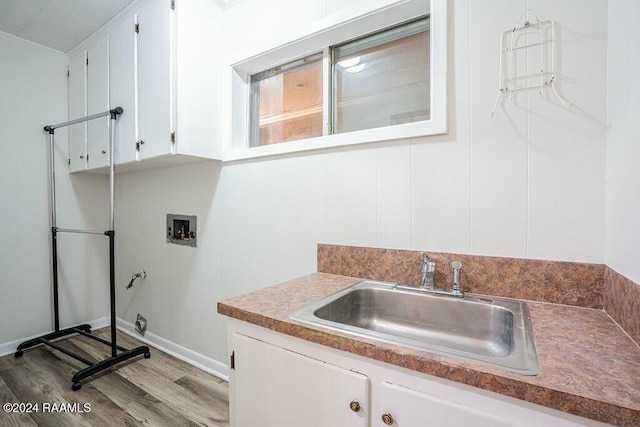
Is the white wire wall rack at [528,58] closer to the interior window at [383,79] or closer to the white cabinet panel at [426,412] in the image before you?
the interior window at [383,79]

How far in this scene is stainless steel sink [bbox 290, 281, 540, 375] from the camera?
2.75 ft

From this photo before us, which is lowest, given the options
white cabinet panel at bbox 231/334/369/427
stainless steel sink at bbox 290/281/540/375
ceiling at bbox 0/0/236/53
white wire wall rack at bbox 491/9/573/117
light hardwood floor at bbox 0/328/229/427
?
light hardwood floor at bbox 0/328/229/427

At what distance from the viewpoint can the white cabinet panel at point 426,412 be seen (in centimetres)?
59

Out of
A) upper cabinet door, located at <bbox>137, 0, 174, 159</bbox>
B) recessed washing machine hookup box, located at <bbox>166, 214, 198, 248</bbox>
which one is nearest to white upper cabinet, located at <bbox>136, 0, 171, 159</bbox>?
upper cabinet door, located at <bbox>137, 0, 174, 159</bbox>

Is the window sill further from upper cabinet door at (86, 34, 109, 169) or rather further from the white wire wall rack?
upper cabinet door at (86, 34, 109, 169)

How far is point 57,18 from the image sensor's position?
2051 millimetres

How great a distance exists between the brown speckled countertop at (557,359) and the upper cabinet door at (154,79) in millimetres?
1248

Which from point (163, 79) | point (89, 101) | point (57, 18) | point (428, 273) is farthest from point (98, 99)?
point (428, 273)

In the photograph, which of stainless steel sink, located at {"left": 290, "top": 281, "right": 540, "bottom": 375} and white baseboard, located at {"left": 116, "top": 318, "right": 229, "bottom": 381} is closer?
stainless steel sink, located at {"left": 290, "top": 281, "right": 540, "bottom": 375}

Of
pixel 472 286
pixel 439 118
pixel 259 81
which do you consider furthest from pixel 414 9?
pixel 472 286

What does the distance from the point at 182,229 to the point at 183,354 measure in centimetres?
95

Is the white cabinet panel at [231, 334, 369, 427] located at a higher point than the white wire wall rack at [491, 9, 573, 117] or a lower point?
lower

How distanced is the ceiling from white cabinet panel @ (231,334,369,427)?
207cm

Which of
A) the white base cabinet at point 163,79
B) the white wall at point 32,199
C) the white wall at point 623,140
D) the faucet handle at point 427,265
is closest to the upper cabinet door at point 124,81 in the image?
the white base cabinet at point 163,79
